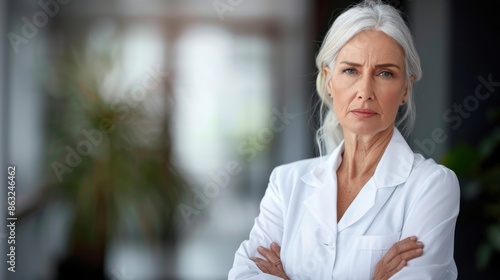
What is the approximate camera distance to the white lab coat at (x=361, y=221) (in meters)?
1.60

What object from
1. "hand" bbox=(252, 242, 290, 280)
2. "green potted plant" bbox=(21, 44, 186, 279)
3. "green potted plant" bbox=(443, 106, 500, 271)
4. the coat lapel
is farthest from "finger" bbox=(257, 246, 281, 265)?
"green potted plant" bbox=(443, 106, 500, 271)

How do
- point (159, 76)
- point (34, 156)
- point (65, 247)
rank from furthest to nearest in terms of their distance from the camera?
point (159, 76)
point (34, 156)
point (65, 247)

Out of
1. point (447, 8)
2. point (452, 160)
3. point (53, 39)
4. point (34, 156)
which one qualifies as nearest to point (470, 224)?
point (452, 160)

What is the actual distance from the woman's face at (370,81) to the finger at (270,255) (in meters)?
0.41

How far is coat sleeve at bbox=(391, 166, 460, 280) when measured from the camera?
156 centimetres

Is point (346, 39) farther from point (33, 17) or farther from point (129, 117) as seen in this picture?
point (33, 17)

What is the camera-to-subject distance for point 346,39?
1.71 m

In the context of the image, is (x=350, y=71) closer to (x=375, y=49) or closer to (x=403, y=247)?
(x=375, y=49)

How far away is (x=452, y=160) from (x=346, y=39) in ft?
9.23

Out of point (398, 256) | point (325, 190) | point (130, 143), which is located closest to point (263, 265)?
point (325, 190)

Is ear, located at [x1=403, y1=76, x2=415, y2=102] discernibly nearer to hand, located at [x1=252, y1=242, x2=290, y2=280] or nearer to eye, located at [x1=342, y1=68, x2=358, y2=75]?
eye, located at [x1=342, y1=68, x2=358, y2=75]

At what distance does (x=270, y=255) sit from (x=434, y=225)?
0.46 meters

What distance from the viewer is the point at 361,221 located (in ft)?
5.59

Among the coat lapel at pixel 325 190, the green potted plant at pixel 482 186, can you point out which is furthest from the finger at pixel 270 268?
the green potted plant at pixel 482 186
